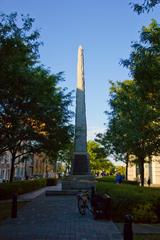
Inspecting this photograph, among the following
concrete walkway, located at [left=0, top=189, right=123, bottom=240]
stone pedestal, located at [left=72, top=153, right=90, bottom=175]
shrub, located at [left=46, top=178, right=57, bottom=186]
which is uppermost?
stone pedestal, located at [left=72, top=153, right=90, bottom=175]

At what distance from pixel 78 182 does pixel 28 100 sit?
33.1ft

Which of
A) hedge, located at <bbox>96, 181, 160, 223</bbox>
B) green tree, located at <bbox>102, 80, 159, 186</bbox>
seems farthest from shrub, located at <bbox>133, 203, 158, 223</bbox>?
green tree, located at <bbox>102, 80, 159, 186</bbox>

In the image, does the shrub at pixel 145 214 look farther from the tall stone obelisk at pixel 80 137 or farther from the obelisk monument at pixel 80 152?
the tall stone obelisk at pixel 80 137

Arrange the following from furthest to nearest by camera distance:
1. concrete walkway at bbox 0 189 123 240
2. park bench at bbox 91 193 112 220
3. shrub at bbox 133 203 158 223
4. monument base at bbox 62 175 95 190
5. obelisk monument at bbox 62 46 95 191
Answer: obelisk monument at bbox 62 46 95 191 → monument base at bbox 62 175 95 190 → park bench at bbox 91 193 112 220 → shrub at bbox 133 203 158 223 → concrete walkway at bbox 0 189 123 240

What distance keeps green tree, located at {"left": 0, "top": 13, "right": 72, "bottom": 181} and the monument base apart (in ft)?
8.66

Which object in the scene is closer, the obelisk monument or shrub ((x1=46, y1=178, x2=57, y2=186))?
the obelisk monument

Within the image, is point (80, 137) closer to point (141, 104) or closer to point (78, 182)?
point (78, 182)

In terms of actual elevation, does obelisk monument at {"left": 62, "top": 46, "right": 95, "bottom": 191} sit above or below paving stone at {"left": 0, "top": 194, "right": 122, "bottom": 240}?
above

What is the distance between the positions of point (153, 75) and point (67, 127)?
1388 centimetres

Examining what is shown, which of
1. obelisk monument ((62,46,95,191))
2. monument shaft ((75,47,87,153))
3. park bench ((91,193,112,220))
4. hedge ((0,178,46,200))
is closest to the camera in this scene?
park bench ((91,193,112,220))

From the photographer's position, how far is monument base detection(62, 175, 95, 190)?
2794 centimetres

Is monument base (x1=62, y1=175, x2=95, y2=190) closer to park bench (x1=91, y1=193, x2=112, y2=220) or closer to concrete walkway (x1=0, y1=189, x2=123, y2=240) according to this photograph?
concrete walkway (x1=0, y1=189, x2=123, y2=240)

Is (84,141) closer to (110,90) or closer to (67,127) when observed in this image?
(67,127)

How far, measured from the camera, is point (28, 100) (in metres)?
20.9
